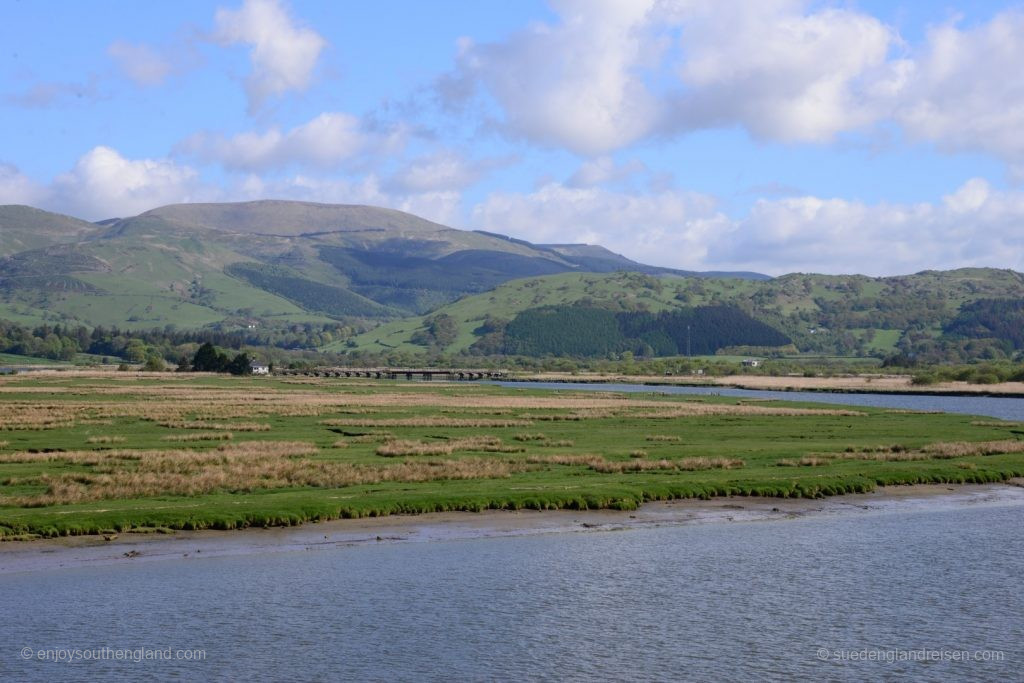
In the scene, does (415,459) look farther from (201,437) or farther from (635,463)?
(201,437)

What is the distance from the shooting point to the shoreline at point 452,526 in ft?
117

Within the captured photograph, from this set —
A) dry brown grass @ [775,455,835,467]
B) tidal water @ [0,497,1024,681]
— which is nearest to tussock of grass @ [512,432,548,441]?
dry brown grass @ [775,455,835,467]

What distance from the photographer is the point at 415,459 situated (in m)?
60.6

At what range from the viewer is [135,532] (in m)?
39.1

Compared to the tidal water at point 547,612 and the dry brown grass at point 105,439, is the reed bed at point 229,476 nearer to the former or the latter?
the tidal water at point 547,612

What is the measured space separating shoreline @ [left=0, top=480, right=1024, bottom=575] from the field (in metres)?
0.98

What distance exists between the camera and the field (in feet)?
144

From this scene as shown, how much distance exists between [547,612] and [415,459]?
103 feet

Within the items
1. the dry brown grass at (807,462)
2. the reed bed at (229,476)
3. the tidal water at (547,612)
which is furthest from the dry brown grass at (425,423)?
the tidal water at (547,612)

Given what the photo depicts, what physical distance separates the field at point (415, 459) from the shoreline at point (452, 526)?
98cm

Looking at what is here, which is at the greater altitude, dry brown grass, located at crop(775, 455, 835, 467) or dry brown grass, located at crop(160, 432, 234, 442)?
dry brown grass, located at crop(160, 432, 234, 442)

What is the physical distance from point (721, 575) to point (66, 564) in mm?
20572

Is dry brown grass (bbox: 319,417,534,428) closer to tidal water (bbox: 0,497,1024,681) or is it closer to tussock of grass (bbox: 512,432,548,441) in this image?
tussock of grass (bbox: 512,432,548,441)

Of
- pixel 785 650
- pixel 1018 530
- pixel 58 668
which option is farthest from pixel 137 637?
pixel 1018 530
